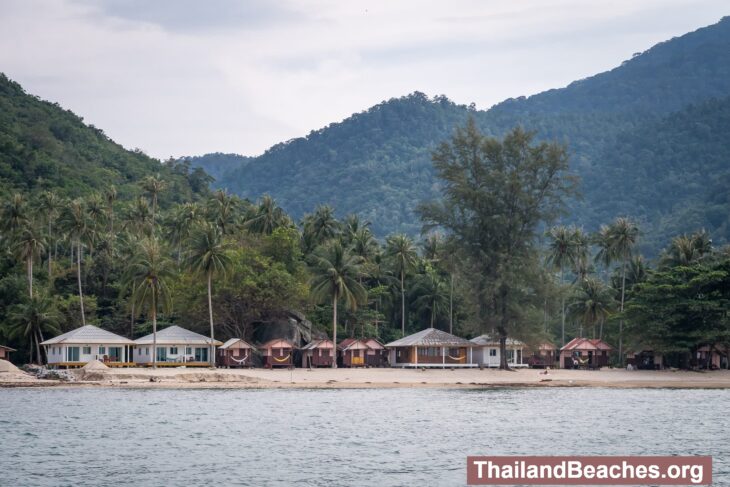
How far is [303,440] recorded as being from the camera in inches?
1706

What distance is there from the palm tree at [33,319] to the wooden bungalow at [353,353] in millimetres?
26314

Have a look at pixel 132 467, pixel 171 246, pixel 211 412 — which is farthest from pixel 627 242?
pixel 132 467

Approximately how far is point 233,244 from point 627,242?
39.7m

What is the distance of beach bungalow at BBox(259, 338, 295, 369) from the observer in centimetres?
9275

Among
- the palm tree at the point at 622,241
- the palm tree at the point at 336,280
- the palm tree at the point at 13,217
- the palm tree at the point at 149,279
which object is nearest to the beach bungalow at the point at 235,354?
the palm tree at the point at 149,279

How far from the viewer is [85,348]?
87.6 m

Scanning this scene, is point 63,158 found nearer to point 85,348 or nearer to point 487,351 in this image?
point 85,348

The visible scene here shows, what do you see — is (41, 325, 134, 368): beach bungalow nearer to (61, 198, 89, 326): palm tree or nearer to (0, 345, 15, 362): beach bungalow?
(0, 345, 15, 362): beach bungalow

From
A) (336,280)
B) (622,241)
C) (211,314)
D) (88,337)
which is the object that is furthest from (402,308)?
(88,337)

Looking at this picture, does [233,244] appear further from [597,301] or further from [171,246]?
[597,301]

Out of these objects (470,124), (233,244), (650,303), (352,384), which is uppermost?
(470,124)

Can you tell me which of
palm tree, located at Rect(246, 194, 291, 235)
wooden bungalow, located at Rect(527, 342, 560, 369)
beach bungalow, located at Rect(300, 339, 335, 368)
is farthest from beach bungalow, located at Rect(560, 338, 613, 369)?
palm tree, located at Rect(246, 194, 291, 235)

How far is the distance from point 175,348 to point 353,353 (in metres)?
16.9

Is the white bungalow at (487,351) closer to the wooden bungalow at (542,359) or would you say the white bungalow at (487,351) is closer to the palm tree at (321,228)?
the wooden bungalow at (542,359)
